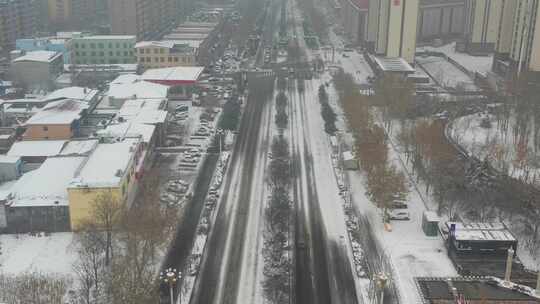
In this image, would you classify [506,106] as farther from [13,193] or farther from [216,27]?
[216,27]

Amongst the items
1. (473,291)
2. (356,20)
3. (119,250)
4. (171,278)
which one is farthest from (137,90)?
(356,20)

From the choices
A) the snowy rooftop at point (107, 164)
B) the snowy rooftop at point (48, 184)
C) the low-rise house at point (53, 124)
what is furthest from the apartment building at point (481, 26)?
the snowy rooftop at point (48, 184)

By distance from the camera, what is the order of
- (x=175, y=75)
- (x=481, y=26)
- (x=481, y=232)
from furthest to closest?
(x=481, y=26) → (x=175, y=75) → (x=481, y=232)

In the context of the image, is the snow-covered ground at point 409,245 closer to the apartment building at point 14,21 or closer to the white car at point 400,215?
the white car at point 400,215

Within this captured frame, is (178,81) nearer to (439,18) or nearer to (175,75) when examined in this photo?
(175,75)

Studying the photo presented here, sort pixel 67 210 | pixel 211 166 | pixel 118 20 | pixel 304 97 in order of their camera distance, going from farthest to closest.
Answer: pixel 118 20 < pixel 304 97 < pixel 211 166 < pixel 67 210

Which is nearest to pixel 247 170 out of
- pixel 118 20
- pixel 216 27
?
pixel 118 20
